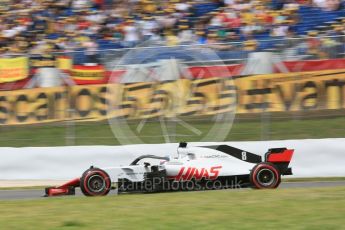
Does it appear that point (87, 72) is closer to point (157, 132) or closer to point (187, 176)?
point (157, 132)

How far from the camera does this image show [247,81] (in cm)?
1255

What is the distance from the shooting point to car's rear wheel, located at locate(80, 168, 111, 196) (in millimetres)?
9484

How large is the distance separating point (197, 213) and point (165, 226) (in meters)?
0.79

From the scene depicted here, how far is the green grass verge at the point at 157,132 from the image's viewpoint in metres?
12.6

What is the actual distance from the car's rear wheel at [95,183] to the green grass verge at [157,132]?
132 inches

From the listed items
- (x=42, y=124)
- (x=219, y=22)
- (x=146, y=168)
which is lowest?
(x=146, y=168)

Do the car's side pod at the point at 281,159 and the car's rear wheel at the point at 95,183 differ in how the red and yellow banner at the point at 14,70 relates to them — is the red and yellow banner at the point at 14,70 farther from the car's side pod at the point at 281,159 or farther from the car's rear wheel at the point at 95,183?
the car's side pod at the point at 281,159

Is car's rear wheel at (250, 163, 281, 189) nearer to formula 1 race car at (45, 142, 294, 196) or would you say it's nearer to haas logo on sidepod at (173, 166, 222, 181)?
formula 1 race car at (45, 142, 294, 196)

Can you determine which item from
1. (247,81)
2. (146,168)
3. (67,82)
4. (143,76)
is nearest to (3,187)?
(67,82)

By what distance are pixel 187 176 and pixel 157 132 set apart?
11.1 ft

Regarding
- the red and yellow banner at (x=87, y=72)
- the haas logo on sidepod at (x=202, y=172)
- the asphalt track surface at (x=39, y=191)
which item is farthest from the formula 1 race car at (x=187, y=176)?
the red and yellow banner at (x=87, y=72)

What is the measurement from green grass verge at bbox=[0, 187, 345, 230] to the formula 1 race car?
2.35 feet

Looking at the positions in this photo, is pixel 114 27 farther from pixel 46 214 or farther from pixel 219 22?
pixel 46 214

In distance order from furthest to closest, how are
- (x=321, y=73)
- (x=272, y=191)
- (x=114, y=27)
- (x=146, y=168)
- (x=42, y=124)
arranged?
1. (x=114, y=27)
2. (x=42, y=124)
3. (x=321, y=73)
4. (x=146, y=168)
5. (x=272, y=191)
